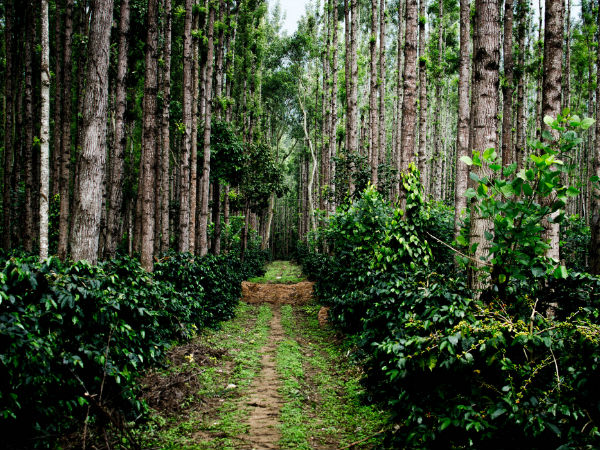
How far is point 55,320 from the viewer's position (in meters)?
3.35

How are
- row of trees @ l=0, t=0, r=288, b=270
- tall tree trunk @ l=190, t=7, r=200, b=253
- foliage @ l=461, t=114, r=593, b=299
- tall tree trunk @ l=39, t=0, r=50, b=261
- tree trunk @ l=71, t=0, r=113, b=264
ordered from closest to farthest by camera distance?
foliage @ l=461, t=114, r=593, b=299, tree trunk @ l=71, t=0, r=113, b=264, row of trees @ l=0, t=0, r=288, b=270, tall tree trunk @ l=39, t=0, r=50, b=261, tall tree trunk @ l=190, t=7, r=200, b=253

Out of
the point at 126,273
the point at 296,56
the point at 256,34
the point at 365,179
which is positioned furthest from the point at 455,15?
the point at 126,273

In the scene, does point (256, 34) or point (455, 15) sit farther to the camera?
point (455, 15)

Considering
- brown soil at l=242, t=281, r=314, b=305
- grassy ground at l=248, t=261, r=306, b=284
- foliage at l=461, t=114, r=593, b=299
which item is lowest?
grassy ground at l=248, t=261, r=306, b=284

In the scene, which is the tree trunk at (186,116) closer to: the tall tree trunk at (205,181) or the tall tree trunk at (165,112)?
the tall tree trunk at (165,112)

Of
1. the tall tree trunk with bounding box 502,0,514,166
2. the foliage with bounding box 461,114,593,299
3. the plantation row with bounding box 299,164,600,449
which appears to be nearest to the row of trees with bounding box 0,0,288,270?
the plantation row with bounding box 299,164,600,449

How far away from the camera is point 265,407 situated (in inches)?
194

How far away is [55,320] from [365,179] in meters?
12.2

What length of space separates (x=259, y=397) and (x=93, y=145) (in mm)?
4509

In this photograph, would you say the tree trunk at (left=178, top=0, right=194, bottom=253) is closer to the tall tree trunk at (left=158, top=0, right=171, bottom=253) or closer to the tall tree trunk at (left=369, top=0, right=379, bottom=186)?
the tall tree trunk at (left=158, top=0, right=171, bottom=253)

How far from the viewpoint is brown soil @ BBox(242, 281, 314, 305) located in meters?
15.0

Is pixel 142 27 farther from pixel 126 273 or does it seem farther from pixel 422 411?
pixel 422 411

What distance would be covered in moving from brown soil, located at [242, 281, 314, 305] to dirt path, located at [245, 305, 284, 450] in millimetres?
7311

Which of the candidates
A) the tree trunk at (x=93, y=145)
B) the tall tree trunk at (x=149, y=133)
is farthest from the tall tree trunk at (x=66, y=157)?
the tree trunk at (x=93, y=145)
